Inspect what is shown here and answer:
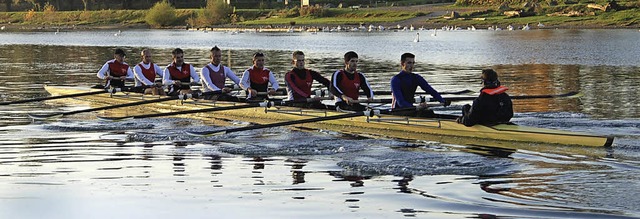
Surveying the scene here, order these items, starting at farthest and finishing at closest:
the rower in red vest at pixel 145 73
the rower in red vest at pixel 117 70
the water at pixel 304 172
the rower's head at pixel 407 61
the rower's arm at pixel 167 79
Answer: the rower in red vest at pixel 117 70 < the rower in red vest at pixel 145 73 < the rower's arm at pixel 167 79 < the rower's head at pixel 407 61 < the water at pixel 304 172

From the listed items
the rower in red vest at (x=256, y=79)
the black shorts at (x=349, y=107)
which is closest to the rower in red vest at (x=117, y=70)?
the rower in red vest at (x=256, y=79)

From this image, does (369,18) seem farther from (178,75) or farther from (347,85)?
(347,85)

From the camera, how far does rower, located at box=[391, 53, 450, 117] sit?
1712 cm

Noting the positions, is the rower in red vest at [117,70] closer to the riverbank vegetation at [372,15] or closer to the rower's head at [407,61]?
the rower's head at [407,61]

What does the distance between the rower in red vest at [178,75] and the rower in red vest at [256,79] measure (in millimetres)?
2224

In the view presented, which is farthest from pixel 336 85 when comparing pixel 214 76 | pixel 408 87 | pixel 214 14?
pixel 214 14

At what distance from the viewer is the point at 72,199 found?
12.1 meters

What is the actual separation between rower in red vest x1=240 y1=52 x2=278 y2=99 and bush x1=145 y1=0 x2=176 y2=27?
98.9m

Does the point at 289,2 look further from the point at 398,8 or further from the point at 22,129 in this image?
the point at 22,129

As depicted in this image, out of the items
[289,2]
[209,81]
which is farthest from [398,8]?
[209,81]

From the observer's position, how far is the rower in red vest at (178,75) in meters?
21.9

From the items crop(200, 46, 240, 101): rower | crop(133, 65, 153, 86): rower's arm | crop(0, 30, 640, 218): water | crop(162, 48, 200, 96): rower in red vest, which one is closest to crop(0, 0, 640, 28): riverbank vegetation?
crop(0, 30, 640, 218): water

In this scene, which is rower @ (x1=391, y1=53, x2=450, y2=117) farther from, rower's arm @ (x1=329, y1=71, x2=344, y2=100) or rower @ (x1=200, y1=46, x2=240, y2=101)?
rower @ (x1=200, y1=46, x2=240, y2=101)

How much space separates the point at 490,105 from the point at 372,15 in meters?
82.3
